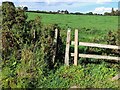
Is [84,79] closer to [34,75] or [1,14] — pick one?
[34,75]

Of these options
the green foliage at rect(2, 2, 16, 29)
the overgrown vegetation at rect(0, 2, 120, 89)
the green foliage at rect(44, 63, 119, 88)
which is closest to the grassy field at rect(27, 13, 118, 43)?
the green foliage at rect(2, 2, 16, 29)

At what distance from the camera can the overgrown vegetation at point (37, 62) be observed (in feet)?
40.0

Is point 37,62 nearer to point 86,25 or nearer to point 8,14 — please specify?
point 8,14

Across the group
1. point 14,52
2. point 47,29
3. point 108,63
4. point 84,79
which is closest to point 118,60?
point 108,63

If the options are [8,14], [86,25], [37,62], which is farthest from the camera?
[86,25]

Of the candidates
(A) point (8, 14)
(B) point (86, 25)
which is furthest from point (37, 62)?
(B) point (86, 25)

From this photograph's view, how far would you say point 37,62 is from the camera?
12.7m

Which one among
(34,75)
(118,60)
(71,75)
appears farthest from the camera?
(118,60)

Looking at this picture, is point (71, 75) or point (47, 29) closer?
point (71, 75)

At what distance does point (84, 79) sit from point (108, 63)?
6.04 feet

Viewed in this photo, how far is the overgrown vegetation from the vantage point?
40.0 ft

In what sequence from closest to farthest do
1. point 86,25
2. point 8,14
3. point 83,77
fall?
point 83,77 < point 8,14 < point 86,25

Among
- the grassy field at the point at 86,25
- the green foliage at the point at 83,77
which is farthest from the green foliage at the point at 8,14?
the grassy field at the point at 86,25

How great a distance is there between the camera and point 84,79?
1280cm
